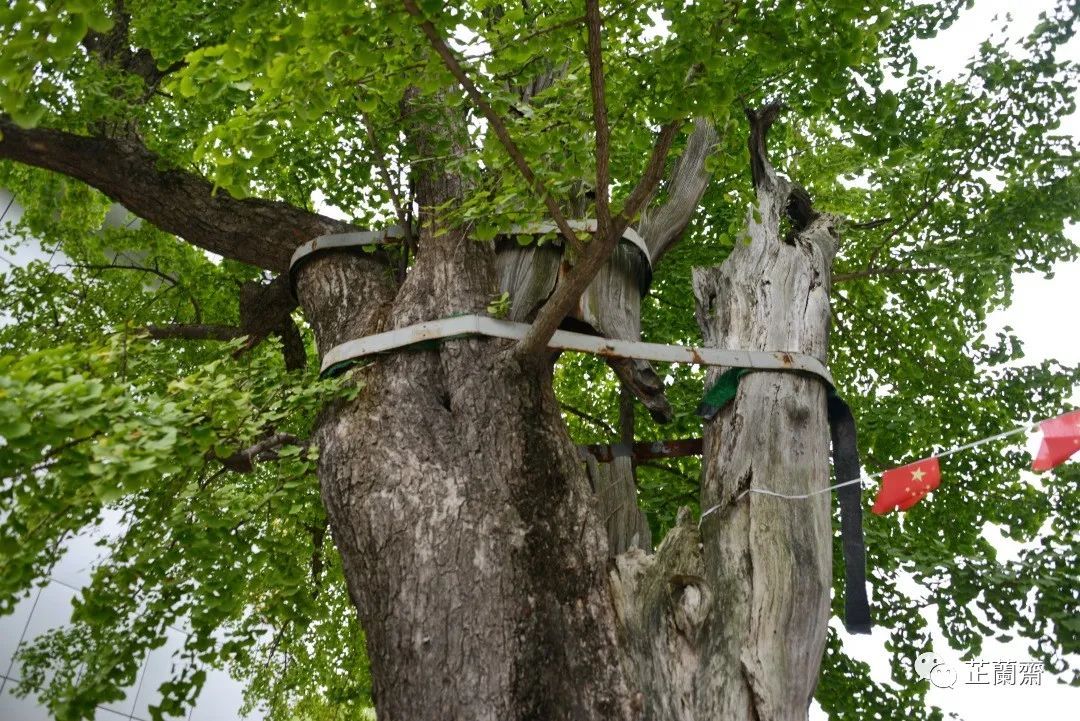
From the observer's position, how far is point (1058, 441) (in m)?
3.26

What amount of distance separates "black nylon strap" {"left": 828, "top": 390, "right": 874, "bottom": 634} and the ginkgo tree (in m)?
0.23

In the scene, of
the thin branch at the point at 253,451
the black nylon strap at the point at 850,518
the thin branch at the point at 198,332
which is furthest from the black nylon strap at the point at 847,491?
the thin branch at the point at 198,332

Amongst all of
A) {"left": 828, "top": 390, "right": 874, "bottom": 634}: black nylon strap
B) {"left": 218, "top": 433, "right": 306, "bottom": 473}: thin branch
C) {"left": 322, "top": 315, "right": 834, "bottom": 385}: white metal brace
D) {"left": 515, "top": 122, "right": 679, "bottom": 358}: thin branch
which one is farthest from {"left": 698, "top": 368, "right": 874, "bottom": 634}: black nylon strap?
{"left": 218, "top": 433, "right": 306, "bottom": 473}: thin branch

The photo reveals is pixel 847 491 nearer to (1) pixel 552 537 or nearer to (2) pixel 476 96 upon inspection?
(1) pixel 552 537

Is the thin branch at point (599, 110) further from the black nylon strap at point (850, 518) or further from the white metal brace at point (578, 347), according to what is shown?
the black nylon strap at point (850, 518)

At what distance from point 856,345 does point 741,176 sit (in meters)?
1.67

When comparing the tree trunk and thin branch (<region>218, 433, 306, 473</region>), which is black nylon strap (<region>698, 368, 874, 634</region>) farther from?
thin branch (<region>218, 433, 306, 473</region>)

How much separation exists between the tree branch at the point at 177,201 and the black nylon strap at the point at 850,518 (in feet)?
9.13

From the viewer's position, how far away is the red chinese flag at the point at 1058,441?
324cm

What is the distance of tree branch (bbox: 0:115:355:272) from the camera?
4.93m

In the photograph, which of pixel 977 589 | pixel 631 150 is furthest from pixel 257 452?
pixel 977 589

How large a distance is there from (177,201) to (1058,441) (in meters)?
4.49

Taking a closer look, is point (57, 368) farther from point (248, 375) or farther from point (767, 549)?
point (767, 549)

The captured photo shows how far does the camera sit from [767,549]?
10.6 ft
